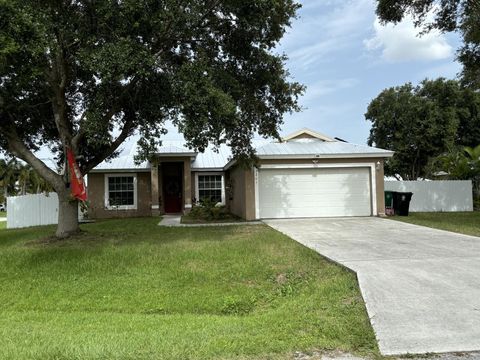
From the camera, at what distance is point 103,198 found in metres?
24.3

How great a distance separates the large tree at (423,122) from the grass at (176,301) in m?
26.5

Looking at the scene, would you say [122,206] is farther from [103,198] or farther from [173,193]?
[173,193]

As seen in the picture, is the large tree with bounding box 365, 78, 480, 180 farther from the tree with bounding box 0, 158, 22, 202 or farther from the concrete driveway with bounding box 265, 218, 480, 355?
the tree with bounding box 0, 158, 22, 202

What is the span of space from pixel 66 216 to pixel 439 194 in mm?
18221

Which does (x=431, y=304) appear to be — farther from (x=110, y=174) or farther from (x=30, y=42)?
(x=110, y=174)

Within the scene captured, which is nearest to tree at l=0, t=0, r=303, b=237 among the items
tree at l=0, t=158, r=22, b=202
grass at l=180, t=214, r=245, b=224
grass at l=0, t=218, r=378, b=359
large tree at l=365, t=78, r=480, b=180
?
grass at l=0, t=218, r=378, b=359

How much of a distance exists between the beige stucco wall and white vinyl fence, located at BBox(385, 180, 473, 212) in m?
12.4

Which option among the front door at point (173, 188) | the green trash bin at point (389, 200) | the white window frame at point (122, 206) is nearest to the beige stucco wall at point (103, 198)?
the white window frame at point (122, 206)

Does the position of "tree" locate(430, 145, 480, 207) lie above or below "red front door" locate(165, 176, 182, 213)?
above

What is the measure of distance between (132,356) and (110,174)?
20.5 meters

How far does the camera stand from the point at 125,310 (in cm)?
755

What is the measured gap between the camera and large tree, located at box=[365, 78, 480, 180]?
34688 mm

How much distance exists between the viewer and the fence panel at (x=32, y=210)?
23453mm

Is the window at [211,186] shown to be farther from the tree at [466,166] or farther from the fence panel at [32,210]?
the tree at [466,166]
